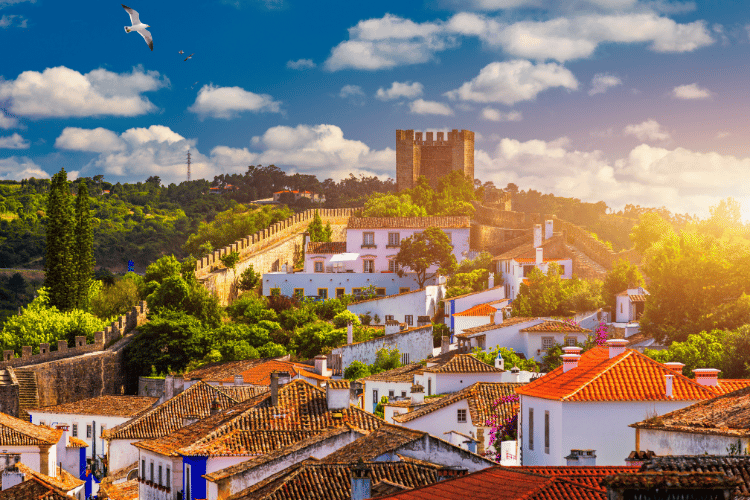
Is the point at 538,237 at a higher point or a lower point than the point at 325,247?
higher

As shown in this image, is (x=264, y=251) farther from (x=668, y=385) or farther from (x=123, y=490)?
(x=668, y=385)

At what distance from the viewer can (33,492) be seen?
2119cm

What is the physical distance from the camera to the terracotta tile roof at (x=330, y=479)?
14.8m

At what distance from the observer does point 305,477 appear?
15.7 m

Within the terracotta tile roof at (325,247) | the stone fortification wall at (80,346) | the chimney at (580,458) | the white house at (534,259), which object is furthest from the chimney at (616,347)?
the terracotta tile roof at (325,247)

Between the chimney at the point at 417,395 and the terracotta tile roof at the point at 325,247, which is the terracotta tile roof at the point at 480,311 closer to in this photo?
the terracotta tile roof at the point at 325,247

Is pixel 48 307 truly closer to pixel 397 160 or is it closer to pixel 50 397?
pixel 50 397

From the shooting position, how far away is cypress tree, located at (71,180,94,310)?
5138 centimetres

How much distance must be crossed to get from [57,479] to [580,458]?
1739 cm

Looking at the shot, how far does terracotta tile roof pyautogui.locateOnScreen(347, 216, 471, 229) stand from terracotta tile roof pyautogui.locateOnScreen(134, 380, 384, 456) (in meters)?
35.0

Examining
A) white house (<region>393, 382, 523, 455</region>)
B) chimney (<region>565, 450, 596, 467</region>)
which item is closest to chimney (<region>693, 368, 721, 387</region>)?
white house (<region>393, 382, 523, 455</region>)

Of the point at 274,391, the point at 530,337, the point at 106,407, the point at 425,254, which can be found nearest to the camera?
the point at 274,391

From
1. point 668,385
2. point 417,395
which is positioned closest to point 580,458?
point 668,385

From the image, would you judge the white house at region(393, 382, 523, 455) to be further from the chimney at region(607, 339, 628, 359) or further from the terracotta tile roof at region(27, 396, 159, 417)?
the terracotta tile roof at region(27, 396, 159, 417)
